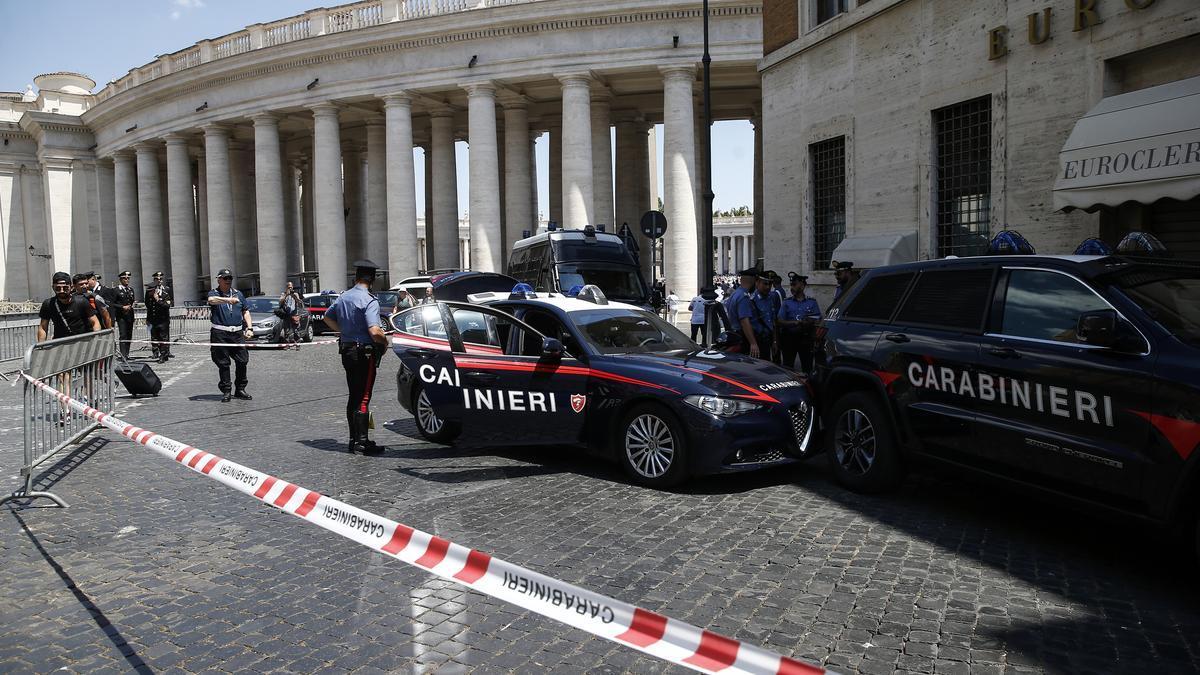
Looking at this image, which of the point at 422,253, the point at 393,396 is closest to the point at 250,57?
the point at 393,396

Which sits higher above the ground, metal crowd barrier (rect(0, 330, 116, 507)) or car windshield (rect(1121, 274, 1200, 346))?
car windshield (rect(1121, 274, 1200, 346))

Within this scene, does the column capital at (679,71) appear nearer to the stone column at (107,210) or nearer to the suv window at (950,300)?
the suv window at (950,300)

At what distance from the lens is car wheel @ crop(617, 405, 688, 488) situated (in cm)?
657

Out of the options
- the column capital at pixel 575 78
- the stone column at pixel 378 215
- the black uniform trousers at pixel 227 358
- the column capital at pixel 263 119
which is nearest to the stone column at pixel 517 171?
the column capital at pixel 575 78

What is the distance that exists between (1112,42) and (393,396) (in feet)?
35.8

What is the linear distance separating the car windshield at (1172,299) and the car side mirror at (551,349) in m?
4.15

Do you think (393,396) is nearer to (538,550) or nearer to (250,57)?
(538,550)

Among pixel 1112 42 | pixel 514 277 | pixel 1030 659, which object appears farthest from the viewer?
pixel 514 277

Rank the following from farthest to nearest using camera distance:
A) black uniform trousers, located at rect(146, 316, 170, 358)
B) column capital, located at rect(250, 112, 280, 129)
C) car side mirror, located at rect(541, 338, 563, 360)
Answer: column capital, located at rect(250, 112, 280, 129) → black uniform trousers, located at rect(146, 316, 170, 358) → car side mirror, located at rect(541, 338, 563, 360)

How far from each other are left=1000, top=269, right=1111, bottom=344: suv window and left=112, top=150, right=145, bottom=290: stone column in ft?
186

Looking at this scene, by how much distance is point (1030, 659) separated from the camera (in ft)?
12.1

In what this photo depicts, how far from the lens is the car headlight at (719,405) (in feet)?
21.3

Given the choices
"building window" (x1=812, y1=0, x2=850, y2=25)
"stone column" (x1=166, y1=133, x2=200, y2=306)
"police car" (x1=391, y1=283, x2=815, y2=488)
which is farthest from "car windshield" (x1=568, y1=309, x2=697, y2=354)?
"stone column" (x1=166, y1=133, x2=200, y2=306)

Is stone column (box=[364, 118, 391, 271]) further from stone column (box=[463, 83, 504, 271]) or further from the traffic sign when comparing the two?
the traffic sign
